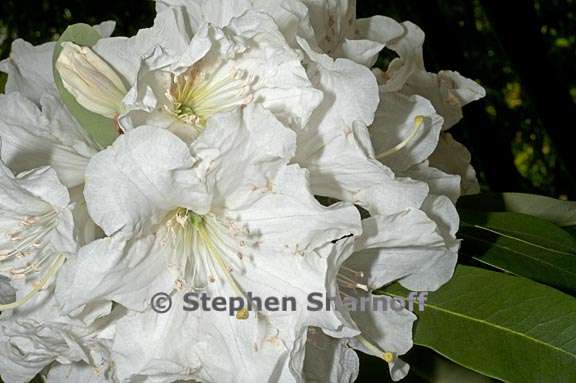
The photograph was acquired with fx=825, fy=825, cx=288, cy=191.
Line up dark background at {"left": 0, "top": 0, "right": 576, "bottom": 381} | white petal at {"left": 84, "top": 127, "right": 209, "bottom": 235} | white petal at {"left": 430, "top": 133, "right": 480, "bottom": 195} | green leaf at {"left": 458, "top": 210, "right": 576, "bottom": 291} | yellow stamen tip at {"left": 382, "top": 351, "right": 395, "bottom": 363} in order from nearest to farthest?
1. white petal at {"left": 84, "top": 127, "right": 209, "bottom": 235}
2. yellow stamen tip at {"left": 382, "top": 351, "right": 395, "bottom": 363}
3. green leaf at {"left": 458, "top": 210, "right": 576, "bottom": 291}
4. white petal at {"left": 430, "top": 133, "right": 480, "bottom": 195}
5. dark background at {"left": 0, "top": 0, "right": 576, "bottom": 381}

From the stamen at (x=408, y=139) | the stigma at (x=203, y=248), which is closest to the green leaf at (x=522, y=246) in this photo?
the stamen at (x=408, y=139)

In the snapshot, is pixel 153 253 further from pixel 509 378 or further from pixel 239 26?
pixel 509 378

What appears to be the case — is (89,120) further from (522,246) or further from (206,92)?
(522,246)

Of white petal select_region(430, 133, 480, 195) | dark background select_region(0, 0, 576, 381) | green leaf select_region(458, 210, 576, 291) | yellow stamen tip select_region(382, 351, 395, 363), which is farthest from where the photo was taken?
dark background select_region(0, 0, 576, 381)

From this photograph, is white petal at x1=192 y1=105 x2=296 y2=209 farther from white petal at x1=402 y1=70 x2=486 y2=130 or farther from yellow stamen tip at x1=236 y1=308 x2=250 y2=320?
white petal at x1=402 y1=70 x2=486 y2=130

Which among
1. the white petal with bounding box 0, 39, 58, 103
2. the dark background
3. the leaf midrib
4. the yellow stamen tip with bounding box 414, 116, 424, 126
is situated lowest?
the dark background

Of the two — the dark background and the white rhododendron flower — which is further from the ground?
the white rhododendron flower

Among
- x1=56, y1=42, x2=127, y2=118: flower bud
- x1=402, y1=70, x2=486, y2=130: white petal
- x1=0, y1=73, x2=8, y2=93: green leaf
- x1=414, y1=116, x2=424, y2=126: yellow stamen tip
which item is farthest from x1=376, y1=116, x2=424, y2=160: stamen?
x1=0, y1=73, x2=8, y2=93: green leaf
